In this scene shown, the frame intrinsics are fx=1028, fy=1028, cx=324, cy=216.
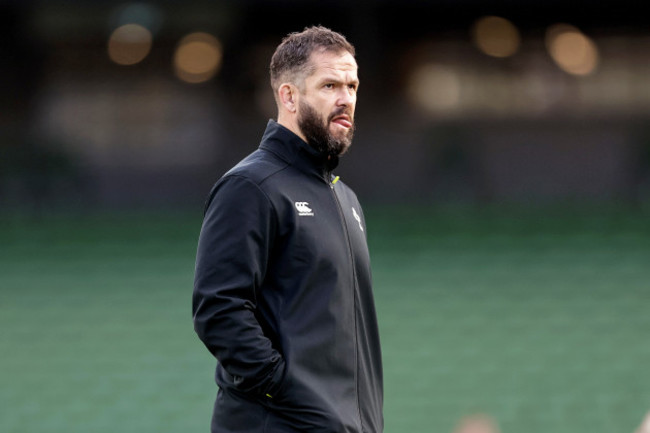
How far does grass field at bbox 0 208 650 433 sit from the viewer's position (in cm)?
648

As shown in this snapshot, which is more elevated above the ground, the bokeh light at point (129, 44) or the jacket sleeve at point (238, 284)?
the jacket sleeve at point (238, 284)

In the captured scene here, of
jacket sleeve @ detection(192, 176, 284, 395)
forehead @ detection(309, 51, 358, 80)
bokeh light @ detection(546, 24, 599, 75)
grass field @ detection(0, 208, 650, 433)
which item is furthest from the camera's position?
bokeh light @ detection(546, 24, 599, 75)

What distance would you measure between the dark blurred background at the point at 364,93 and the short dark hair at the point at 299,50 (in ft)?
53.9

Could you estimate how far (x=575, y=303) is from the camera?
992 cm

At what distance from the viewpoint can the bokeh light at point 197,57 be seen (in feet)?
67.1

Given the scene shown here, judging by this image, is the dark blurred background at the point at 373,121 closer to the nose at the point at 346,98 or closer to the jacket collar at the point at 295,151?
the jacket collar at the point at 295,151

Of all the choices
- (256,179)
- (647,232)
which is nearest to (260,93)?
(647,232)

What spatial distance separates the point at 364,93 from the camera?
66.8 feet

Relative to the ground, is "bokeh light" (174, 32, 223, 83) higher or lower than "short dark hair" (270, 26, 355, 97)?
lower

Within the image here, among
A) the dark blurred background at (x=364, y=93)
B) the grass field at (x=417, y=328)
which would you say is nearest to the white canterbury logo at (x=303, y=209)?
the grass field at (x=417, y=328)

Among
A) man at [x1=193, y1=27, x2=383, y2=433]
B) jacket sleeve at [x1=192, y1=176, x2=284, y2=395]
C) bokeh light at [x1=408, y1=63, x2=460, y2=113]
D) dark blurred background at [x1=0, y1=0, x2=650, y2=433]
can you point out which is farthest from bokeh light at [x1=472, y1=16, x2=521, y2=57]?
jacket sleeve at [x1=192, y1=176, x2=284, y2=395]

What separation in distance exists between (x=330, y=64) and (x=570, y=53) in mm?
18022

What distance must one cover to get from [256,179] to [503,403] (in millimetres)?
4085

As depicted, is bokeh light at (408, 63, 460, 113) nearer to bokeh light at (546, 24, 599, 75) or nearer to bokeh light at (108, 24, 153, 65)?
bokeh light at (546, 24, 599, 75)
